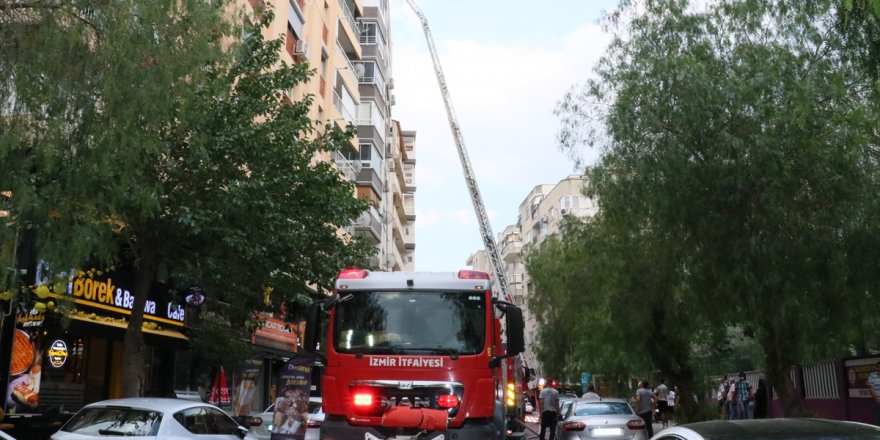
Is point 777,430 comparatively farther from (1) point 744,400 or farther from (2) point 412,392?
(1) point 744,400

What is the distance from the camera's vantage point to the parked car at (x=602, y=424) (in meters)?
17.3

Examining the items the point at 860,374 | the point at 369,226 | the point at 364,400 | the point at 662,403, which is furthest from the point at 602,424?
the point at 369,226

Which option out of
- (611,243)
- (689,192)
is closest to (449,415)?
(689,192)

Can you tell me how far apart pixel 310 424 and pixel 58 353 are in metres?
5.88

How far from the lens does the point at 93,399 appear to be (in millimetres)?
19656

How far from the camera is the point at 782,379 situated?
1750 centimetres

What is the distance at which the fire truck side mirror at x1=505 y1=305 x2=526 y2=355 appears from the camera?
11.0 m

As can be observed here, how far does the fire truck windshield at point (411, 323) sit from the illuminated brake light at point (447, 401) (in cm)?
61

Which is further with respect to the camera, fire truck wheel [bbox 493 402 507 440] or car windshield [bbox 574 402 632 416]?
car windshield [bbox 574 402 632 416]

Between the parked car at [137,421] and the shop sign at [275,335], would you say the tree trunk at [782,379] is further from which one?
the shop sign at [275,335]

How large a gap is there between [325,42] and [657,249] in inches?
839

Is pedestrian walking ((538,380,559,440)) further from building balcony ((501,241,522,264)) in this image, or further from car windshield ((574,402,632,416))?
building balcony ((501,241,522,264))

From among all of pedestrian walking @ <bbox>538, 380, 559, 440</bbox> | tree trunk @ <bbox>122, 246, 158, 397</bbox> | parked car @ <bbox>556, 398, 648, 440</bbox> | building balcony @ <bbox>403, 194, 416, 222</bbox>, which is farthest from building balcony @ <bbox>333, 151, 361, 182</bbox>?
building balcony @ <bbox>403, 194, 416, 222</bbox>

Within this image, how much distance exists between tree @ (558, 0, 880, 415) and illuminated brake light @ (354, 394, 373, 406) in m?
8.01
